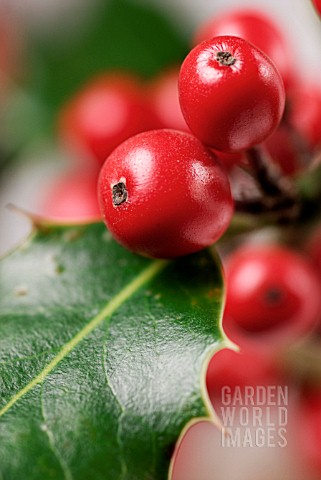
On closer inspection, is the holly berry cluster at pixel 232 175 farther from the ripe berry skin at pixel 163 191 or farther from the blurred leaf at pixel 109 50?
the blurred leaf at pixel 109 50

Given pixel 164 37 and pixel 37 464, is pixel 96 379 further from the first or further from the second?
pixel 164 37

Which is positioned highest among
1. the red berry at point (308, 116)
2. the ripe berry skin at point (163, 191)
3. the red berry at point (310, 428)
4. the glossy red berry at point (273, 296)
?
the ripe berry skin at point (163, 191)

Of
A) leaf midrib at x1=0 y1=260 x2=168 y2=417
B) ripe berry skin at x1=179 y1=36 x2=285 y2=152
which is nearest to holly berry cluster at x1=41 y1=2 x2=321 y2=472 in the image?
ripe berry skin at x1=179 y1=36 x2=285 y2=152

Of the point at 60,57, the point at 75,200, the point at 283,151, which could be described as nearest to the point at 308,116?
the point at 283,151

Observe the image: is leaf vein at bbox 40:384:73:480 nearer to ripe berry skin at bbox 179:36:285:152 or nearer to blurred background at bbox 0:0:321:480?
ripe berry skin at bbox 179:36:285:152

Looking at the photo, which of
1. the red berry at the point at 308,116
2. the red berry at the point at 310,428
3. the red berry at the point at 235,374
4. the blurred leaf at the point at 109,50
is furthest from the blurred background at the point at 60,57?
the red berry at the point at 310,428

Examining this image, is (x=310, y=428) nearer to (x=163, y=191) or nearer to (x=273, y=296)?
(x=273, y=296)

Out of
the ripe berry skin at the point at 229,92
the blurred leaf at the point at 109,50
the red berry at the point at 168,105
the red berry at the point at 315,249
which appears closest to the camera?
the ripe berry skin at the point at 229,92
